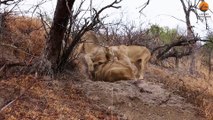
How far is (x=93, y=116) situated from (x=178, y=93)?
111 inches

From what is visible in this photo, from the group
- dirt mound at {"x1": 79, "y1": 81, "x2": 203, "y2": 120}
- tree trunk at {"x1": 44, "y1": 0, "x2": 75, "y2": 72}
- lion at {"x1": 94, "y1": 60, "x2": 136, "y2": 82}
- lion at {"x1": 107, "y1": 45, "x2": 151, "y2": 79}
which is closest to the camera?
dirt mound at {"x1": 79, "y1": 81, "x2": 203, "y2": 120}

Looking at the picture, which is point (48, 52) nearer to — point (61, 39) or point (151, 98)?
point (61, 39)

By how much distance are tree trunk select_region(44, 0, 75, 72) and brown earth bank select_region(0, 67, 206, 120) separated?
392 mm

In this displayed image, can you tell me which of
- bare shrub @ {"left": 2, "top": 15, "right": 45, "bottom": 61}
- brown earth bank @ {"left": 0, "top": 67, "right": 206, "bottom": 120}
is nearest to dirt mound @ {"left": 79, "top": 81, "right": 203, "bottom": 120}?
brown earth bank @ {"left": 0, "top": 67, "right": 206, "bottom": 120}

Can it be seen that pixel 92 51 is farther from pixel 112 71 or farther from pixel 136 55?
pixel 136 55

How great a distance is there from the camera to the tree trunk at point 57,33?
7.92 m

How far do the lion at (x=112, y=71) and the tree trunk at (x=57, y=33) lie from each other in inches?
42.9

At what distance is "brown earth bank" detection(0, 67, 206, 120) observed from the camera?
6.14m

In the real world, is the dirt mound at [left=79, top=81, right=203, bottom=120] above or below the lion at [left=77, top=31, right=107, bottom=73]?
below

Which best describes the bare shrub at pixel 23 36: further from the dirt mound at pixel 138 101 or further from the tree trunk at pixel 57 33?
the dirt mound at pixel 138 101

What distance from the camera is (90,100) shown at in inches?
294

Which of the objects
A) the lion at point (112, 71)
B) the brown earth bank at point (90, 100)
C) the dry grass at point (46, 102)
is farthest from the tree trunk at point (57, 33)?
the lion at point (112, 71)

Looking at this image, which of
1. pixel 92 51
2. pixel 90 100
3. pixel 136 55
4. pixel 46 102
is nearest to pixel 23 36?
pixel 92 51

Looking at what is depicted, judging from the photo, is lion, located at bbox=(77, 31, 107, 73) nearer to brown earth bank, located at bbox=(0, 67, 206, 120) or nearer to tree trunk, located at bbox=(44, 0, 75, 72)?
brown earth bank, located at bbox=(0, 67, 206, 120)
